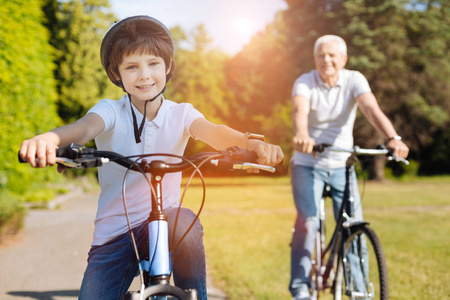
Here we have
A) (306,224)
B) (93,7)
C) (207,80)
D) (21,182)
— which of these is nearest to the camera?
(306,224)

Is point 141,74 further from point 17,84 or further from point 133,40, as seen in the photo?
point 17,84

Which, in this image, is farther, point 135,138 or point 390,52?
point 390,52

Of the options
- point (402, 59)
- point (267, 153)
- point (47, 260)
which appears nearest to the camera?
point (267, 153)

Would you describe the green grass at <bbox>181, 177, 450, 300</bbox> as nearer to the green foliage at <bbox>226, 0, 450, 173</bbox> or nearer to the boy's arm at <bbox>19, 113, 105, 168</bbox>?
the boy's arm at <bbox>19, 113, 105, 168</bbox>

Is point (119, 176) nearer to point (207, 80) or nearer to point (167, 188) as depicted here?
point (167, 188)

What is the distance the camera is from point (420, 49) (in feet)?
75.8

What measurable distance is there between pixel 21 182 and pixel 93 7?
8956 millimetres

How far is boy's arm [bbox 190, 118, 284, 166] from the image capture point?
76.9 inches

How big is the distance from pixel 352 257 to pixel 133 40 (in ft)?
7.72

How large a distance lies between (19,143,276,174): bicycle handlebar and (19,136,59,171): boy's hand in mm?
27

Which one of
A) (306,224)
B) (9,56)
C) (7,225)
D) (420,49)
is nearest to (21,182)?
(7,225)

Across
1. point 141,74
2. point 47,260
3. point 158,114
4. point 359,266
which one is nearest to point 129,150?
point 158,114

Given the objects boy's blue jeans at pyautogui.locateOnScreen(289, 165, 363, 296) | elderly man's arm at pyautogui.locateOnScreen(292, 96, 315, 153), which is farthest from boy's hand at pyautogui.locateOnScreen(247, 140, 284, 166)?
boy's blue jeans at pyautogui.locateOnScreen(289, 165, 363, 296)

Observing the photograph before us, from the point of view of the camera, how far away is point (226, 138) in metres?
2.26
